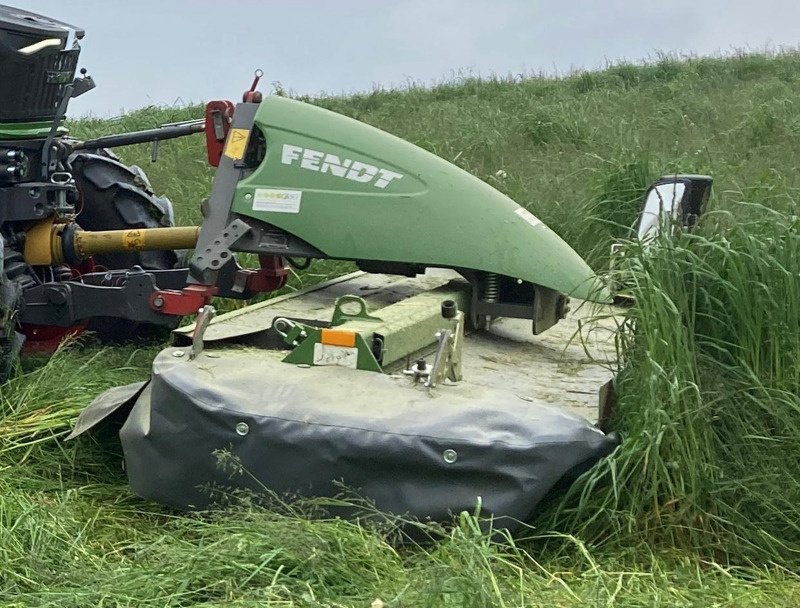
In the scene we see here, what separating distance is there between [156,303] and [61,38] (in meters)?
1.15

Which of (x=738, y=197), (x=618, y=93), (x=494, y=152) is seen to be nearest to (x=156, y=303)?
(x=738, y=197)

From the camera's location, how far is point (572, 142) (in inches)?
346

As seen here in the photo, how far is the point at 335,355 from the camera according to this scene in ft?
10.1

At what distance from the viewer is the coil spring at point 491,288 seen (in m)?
3.83

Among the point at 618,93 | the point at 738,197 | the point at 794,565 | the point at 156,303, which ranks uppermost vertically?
the point at 618,93

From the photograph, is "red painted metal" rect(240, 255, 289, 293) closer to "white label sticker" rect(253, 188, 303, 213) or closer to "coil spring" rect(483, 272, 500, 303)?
"white label sticker" rect(253, 188, 303, 213)

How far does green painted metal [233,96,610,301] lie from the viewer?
3.71 m

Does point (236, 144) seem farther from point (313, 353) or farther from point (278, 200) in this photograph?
point (313, 353)

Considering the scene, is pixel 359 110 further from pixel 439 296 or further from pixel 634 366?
pixel 634 366

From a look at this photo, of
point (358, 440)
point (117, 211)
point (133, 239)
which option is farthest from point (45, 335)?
point (358, 440)

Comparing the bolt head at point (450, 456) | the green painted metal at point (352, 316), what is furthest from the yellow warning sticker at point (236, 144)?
the bolt head at point (450, 456)

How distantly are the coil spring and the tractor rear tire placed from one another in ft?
5.11

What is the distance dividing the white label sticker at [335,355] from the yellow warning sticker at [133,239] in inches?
56.5

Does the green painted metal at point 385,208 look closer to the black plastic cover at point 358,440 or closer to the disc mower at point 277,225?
the disc mower at point 277,225
